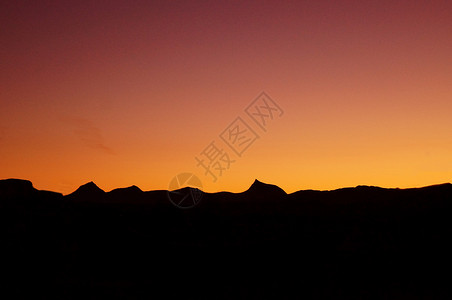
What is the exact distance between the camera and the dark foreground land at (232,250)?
4159 centimetres

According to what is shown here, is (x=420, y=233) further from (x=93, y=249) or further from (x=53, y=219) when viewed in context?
(x=53, y=219)

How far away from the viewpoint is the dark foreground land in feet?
136

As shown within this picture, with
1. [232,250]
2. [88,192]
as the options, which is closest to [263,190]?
[88,192]

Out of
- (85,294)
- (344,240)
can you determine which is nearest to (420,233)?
(344,240)

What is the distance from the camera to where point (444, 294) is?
38.2 m

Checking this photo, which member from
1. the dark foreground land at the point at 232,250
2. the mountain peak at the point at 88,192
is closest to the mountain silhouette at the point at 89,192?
the mountain peak at the point at 88,192

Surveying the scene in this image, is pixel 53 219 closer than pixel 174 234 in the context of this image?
Yes

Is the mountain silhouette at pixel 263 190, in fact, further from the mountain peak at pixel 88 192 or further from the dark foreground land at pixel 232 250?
the dark foreground land at pixel 232 250

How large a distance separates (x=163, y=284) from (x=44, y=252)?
1381cm

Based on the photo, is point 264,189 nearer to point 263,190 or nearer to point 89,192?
point 263,190

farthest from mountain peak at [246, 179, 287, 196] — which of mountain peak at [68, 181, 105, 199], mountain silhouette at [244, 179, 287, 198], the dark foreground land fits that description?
the dark foreground land

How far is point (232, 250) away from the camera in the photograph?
51.6 meters

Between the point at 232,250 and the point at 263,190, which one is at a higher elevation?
the point at 263,190

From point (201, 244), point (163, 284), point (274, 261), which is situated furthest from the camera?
point (201, 244)
